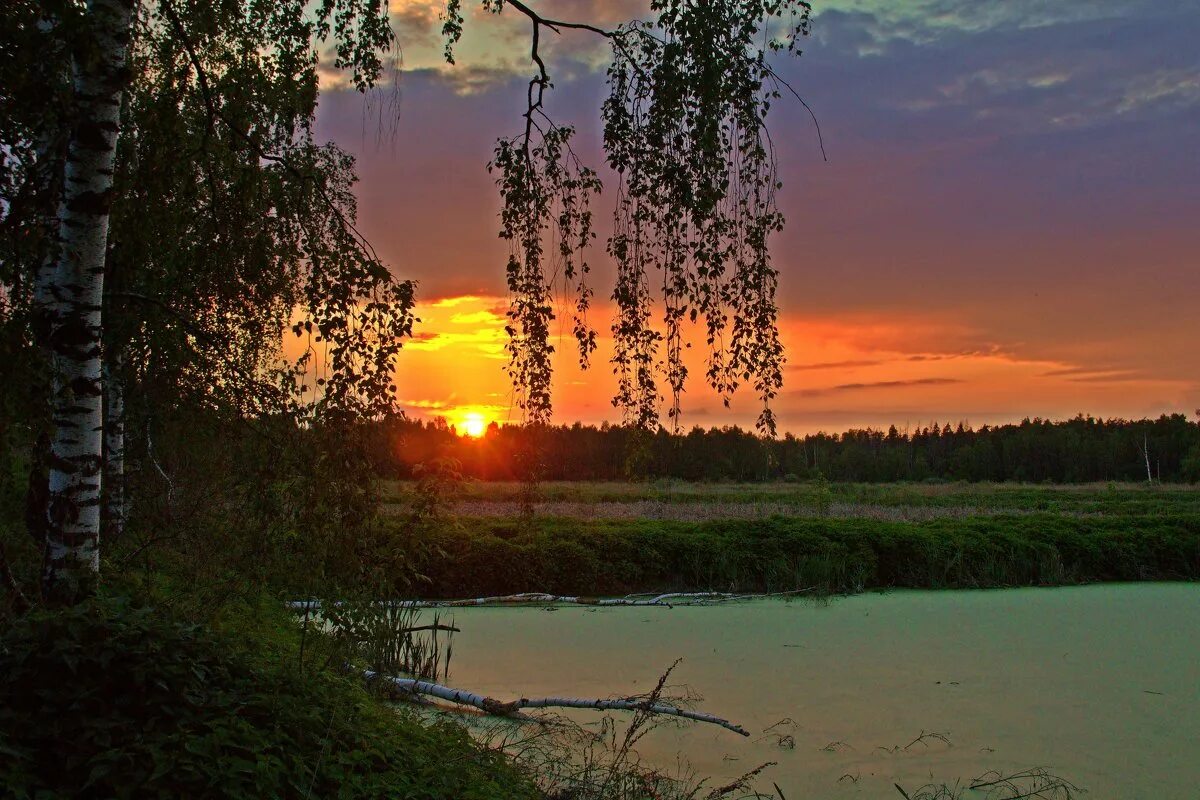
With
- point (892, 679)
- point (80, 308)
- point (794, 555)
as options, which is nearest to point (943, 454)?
point (794, 555)

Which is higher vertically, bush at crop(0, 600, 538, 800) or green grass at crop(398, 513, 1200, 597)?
bush at crop(0, 600, 538, 800)

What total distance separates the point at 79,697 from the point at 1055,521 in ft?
56.9

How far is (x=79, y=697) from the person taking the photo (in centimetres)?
305

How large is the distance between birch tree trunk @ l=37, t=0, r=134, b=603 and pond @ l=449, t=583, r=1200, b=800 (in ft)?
12.0

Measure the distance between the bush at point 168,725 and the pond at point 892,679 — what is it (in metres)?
2.57

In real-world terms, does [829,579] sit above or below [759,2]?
below

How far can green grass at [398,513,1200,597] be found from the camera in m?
13.4

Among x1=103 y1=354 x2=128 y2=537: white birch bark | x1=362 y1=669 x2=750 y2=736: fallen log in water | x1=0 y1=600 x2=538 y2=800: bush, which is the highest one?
x1=103 y1=354 x2=128 y2=537: white birch bark

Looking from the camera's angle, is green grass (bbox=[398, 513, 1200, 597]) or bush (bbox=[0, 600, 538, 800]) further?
green grass (bbox=[398, 513, 1200, 597])

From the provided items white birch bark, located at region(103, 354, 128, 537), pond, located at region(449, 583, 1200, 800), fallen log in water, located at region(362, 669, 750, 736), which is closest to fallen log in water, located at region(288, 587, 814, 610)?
pond, located at region(449, 583, 1200, 800)

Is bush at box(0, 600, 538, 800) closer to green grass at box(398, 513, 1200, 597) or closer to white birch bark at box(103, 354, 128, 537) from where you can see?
white birch bark at box(103, 354, 128, 537)

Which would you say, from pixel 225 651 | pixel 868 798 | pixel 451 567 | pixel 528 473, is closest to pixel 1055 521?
pixel 451 567

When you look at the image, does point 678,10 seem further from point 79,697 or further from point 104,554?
point 104,554

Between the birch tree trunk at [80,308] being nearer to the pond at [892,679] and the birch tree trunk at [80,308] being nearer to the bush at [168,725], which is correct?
the bush at [168,725]
